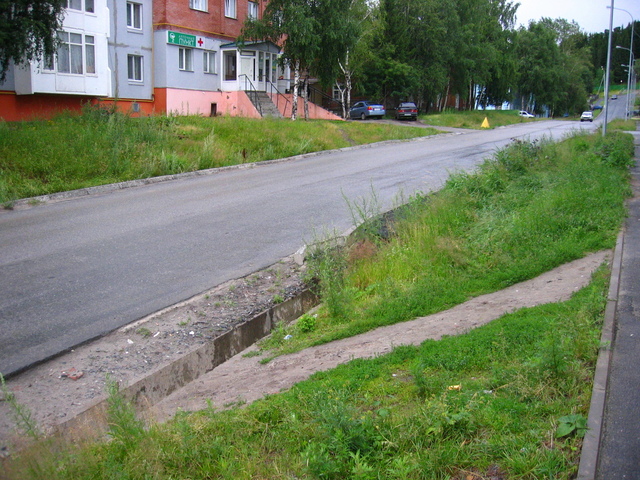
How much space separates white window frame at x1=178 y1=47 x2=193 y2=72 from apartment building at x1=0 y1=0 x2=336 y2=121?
6 centimetres

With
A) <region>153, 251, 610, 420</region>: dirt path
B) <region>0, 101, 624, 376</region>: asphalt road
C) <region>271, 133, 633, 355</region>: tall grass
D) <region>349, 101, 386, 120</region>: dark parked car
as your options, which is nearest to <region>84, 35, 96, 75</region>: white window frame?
<region>0, 101, 624, 376</region>: asphalt road

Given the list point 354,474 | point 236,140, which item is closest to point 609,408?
point 354,474

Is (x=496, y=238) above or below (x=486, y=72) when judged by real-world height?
below

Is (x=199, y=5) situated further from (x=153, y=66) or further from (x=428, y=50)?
(x=428, y=50)

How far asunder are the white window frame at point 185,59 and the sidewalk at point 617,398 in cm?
3410

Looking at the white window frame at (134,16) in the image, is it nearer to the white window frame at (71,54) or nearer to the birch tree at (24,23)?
the white window frame at (71,54)

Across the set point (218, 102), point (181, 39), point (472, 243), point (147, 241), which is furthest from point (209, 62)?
point (472, 243)

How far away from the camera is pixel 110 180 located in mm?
15680

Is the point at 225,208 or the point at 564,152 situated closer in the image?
the point at 225,208

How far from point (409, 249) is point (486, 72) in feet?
190

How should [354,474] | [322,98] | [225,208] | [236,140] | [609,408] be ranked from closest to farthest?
[354,474], [609,408], [225,208], [236,140], [322,98]

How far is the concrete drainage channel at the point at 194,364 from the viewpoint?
489cm

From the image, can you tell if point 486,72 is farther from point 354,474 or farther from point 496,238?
point 354,474

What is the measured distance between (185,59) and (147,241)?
99.2 feet
